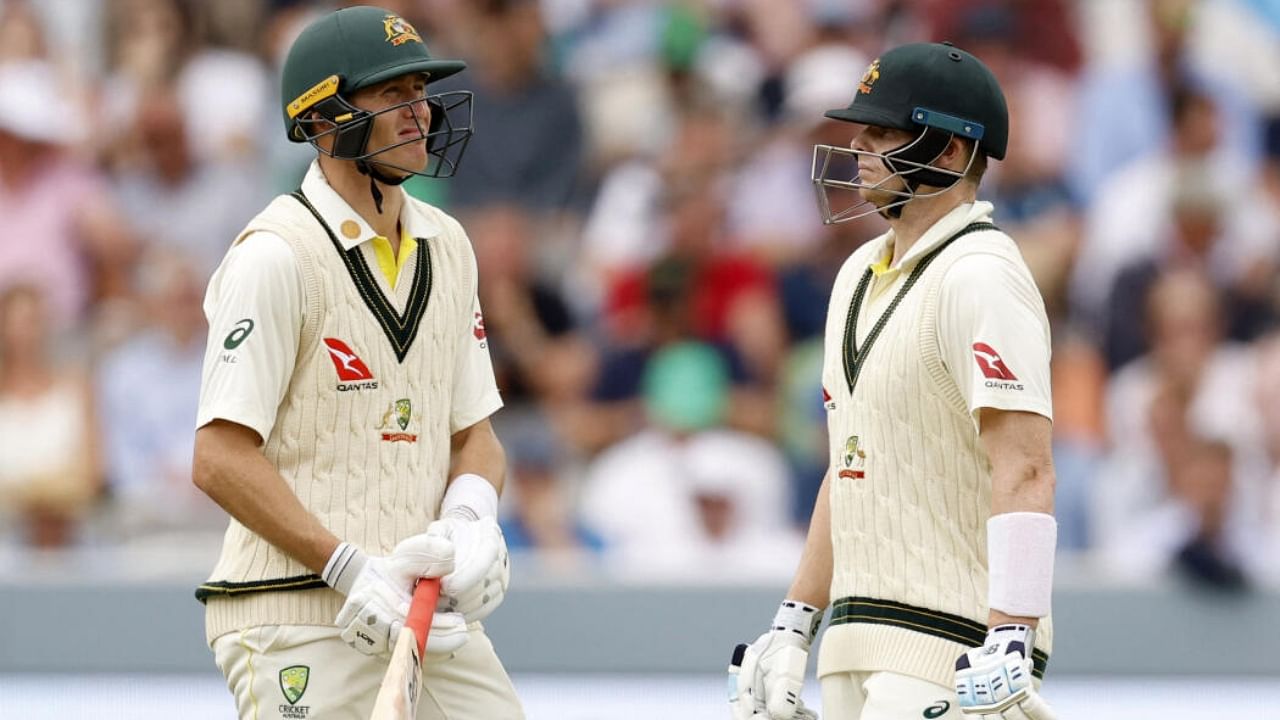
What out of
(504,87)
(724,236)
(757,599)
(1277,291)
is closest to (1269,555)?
(1277,291)

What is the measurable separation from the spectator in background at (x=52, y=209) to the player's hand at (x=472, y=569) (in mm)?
5373

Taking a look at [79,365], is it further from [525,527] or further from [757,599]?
[757,599]

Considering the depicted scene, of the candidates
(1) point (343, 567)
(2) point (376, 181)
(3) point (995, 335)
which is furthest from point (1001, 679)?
(2) point (376, 181)

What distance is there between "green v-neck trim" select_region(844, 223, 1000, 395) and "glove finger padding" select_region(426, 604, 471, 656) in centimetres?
95

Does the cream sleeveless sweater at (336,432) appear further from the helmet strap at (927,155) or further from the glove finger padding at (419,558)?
the helmet strap at (927,155)

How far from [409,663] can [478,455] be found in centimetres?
70

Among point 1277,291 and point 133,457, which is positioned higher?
point 1277,291

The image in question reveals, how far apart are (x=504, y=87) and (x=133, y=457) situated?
2.32 m

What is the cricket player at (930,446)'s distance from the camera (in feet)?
13.0

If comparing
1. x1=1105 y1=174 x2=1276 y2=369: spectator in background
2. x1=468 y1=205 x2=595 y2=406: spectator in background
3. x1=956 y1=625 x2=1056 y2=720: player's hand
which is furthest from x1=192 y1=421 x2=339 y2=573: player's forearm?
x1=1105 y1=174 x2=1276 y2=369: spectator in background

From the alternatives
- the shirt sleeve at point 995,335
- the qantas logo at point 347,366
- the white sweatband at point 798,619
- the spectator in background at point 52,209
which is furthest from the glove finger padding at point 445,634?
the spectator in background at point 52,209

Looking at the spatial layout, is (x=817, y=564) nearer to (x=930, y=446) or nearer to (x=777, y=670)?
(x=777, y=670)

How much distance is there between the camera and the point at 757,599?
8.14 meters

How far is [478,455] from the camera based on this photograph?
460cm
